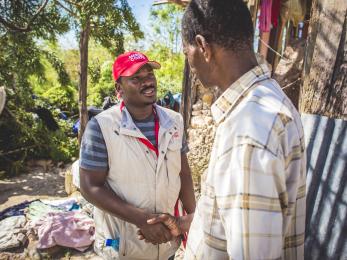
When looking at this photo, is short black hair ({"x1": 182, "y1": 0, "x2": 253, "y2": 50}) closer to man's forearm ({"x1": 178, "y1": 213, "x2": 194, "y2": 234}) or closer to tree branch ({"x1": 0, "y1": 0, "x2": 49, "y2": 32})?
man's forearm ({"x1": 178, "y1": 213, "x2": 194, "y2": 234})

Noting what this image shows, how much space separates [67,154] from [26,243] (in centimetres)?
475

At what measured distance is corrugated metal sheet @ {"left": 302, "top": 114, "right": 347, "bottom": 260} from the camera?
4.45 feet

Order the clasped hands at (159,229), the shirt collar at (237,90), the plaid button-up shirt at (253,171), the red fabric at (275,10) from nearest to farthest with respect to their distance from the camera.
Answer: the plaid button-up shirt at (253,171) → the shirt collar at (237,90) → the clasped hands at (159,229) → the red fabric at (275,10)

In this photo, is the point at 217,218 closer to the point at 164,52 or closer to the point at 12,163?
the point at 12,163

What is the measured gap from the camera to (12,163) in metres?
7.77

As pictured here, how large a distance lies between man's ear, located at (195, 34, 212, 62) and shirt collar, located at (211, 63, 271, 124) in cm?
14

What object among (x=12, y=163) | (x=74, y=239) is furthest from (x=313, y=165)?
(x=12, y=163)

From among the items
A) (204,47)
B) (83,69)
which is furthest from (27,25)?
(204,47)

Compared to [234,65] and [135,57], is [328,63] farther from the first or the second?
[135,57]

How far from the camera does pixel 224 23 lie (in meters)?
1.03

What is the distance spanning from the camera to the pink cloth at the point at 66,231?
3.78 m

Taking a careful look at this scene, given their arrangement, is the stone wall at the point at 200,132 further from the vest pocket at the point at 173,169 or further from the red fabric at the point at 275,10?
the vest pocket at the point at 173,169

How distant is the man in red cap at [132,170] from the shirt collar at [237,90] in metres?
0.93

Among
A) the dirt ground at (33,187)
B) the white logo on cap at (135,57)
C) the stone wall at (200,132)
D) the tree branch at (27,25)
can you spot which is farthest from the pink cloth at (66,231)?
the tree branch at (27,25)
